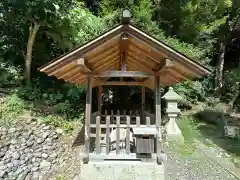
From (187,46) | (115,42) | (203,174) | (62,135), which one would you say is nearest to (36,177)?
(62,135)

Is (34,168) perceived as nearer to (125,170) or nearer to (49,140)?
(49,140)

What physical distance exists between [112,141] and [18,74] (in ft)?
26.1

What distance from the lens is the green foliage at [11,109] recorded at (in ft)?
35.5

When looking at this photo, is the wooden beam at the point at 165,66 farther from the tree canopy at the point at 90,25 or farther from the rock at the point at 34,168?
the tree canopy at the point at 90,25

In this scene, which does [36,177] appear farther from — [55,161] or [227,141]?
[227,141]

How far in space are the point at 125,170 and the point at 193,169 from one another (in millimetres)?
3161

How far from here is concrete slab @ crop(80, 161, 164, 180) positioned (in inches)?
211

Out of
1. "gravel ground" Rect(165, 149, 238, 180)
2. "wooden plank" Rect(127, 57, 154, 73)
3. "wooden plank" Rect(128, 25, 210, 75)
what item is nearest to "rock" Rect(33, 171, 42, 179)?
"gravel ground" Rect(165, 149, 238, 180)

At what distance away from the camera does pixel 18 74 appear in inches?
520

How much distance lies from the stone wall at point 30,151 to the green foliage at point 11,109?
1.61 ft

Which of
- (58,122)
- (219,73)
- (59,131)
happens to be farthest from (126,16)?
(219,73)

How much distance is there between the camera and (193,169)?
7.79 m

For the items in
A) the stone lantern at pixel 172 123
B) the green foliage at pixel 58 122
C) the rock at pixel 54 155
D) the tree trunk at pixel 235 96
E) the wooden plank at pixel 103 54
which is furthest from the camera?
the tree trunk at pixel 235 96

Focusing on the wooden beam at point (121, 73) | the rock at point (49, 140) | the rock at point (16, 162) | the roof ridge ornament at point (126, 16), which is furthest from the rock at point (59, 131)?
the roof ridge ornament at point (126, 16)
